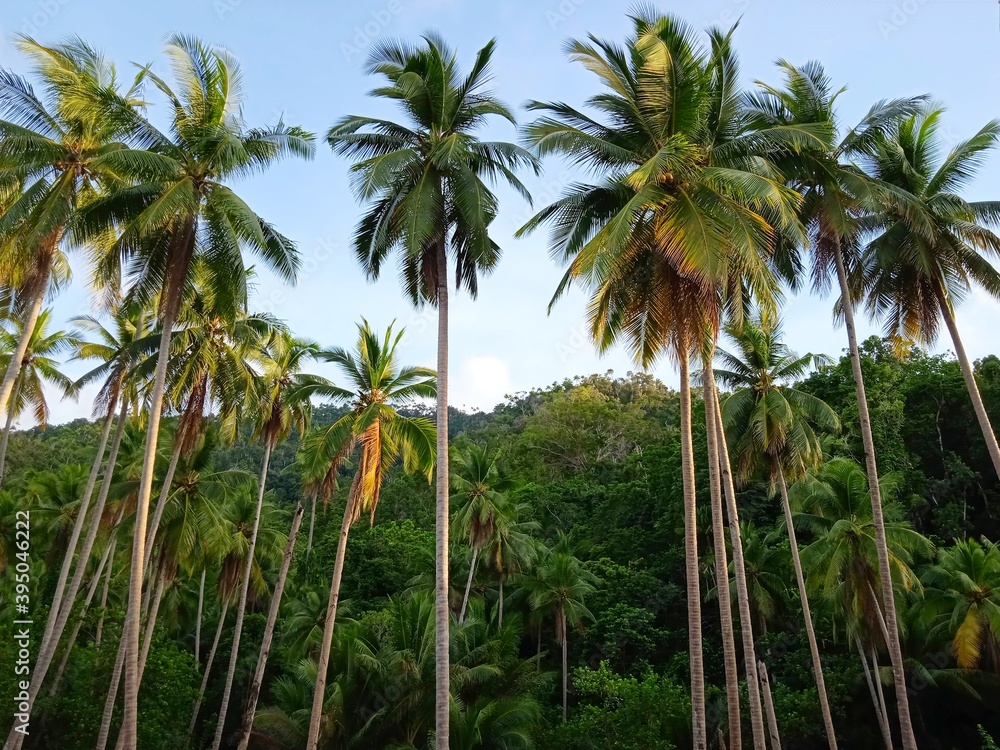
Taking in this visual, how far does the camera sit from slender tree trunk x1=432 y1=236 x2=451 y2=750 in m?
12.8

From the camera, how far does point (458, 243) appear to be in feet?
51.6

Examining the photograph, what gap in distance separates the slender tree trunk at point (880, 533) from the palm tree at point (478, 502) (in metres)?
18.3

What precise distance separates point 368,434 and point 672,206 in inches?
400

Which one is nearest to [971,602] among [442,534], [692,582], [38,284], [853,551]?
[853,551]

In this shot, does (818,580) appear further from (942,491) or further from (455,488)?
(455,488)

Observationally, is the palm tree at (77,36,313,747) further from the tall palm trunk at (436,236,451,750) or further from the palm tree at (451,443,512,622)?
the palm tree at (451,443,512,622)

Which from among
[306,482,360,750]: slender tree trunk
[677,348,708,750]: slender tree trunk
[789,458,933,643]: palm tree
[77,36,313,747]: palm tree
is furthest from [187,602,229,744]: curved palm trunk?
[789,458,933,643]: palm tree

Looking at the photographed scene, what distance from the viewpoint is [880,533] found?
53.6 feet

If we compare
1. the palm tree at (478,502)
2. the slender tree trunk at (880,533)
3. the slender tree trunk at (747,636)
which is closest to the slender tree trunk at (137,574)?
the slender tree trunk at (747,636)

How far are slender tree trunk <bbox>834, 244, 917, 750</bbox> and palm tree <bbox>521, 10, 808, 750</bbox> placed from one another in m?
3.03

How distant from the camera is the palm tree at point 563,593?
1245 inches

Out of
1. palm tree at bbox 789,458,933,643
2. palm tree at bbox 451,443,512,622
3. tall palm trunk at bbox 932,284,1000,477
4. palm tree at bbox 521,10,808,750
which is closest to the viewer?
palm tree at bbox 521,10,808,750

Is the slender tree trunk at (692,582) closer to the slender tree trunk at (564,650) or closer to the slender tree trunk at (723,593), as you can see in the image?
the slender tree trunk at (723,593)

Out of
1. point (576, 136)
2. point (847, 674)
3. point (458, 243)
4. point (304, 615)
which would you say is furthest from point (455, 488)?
point (576, 136)
